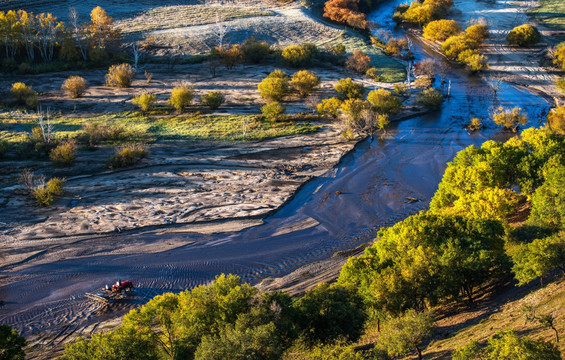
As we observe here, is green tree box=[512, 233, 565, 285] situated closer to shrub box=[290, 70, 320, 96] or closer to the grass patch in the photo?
shrub box=[290, 70, 320, 96]

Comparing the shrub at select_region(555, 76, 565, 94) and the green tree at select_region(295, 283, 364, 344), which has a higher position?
the shrub at select_region(555, 76, 565, 94)

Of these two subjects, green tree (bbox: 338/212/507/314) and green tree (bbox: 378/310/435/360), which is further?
green tree (bbox: 338/212/507/314)

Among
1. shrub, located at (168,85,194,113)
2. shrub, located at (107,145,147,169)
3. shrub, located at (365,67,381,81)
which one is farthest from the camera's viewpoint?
shrub, located at (365,67,381,81)

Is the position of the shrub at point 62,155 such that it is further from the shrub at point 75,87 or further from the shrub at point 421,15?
the shrub at point 421,15

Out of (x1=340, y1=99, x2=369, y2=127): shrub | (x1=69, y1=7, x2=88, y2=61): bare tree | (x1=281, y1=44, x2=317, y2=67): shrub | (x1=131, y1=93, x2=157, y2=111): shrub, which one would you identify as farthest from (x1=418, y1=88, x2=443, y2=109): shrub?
(x1=69, y1=7, x2=88, y2=61): bare tree

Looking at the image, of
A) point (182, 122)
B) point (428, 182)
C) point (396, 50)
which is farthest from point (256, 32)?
point (428, 182)

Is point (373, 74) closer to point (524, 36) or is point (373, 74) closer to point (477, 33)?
point (477, 33)

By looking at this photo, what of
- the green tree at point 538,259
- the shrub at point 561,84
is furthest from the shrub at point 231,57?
the green tree at point 538,259
